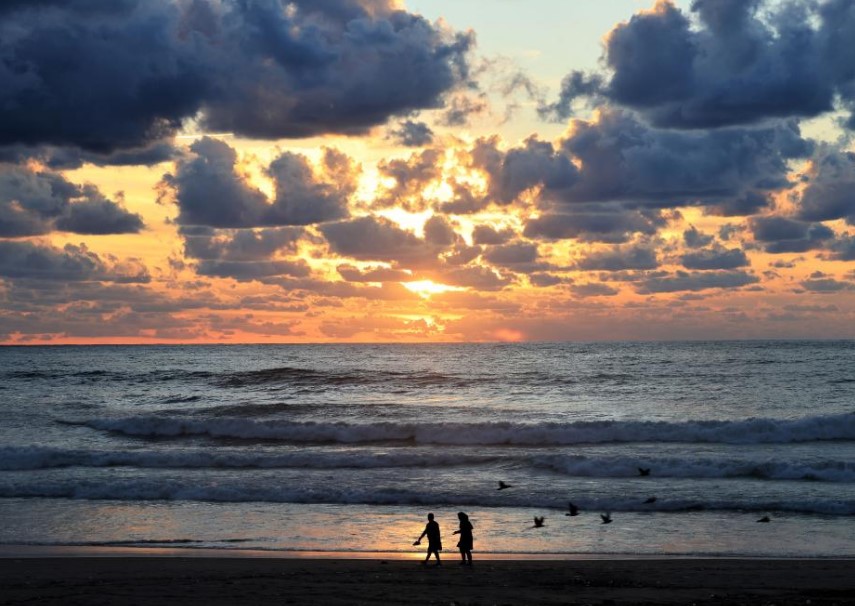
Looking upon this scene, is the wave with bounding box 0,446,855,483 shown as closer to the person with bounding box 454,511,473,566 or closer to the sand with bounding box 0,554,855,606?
the sand with bounding box 0,554,855,606

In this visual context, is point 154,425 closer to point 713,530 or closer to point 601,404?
point 601,404

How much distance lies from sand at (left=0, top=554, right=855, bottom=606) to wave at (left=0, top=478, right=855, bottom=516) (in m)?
6.80

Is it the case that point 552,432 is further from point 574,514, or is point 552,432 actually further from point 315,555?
point 315,555

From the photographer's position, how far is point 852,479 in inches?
1234

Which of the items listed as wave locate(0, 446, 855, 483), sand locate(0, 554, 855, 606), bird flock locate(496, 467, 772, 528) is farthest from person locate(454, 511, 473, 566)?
wave locate(0, 446, 855, 483)

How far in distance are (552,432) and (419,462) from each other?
9.85 m

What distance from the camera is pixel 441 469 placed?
34812mm

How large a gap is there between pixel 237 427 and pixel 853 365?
218 feet

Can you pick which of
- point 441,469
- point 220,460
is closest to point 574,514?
point 441,469

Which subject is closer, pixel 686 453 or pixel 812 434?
pixel 686 453

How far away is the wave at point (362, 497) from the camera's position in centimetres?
2698

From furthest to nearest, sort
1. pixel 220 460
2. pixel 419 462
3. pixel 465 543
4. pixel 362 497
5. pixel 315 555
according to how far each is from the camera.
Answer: pixel 220 460
pixel 419 462
pixel 362 497
pixel 315 555
pixel 465 543

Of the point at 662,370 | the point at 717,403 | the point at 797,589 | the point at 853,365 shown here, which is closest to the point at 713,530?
the point at 797,589

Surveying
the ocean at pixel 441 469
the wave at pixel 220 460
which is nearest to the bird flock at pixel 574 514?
the ocean at pixel 441 469
